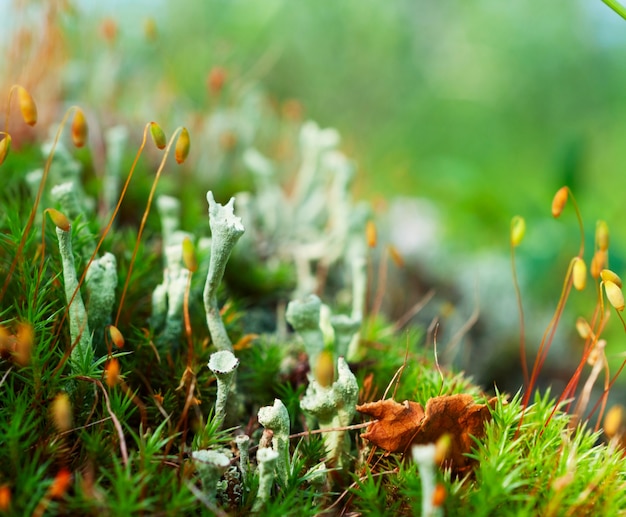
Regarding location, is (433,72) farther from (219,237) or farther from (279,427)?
(279,427)

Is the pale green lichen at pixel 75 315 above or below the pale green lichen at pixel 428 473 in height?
below

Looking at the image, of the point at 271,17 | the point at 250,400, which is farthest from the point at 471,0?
the point at 250,400

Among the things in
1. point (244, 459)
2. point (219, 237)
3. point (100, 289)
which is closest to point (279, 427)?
point (244, 459)

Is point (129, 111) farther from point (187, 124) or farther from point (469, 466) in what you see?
point (469, 466)

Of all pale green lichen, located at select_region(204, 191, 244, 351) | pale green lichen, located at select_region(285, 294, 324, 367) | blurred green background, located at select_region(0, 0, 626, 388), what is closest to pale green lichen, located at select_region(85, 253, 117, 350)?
pale green lichen, located at select_region(204, 191, 244, 351)

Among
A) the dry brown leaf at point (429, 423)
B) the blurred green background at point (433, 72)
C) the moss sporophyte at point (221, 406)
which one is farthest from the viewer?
the blurred green background at point (433, 72)

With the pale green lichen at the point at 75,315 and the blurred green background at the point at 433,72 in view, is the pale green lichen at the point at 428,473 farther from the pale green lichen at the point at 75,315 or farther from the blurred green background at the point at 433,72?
the blurred green background at the point at 433,72

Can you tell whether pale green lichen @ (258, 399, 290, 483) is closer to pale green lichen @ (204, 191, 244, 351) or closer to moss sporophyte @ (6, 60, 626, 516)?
moss sporophyte @ (6, 60, 626, 516)

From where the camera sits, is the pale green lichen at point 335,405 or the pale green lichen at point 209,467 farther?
the pale green lichen at point 335,405

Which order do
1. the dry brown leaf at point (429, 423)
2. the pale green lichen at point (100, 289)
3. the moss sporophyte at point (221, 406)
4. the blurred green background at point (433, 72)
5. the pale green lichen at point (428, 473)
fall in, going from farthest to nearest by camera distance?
1. the blurred green background at point (433, 72)
2. the pale green lichen at point (100, 289)
3. the dry brown leaf at point (429, 423)
4. the moss sporophyte at point (221, 406)
5. the pale green lichen at point (428, 473)

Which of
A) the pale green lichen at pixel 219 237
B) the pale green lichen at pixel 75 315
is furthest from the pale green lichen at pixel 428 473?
the pale green lichen at pixel 75 315
